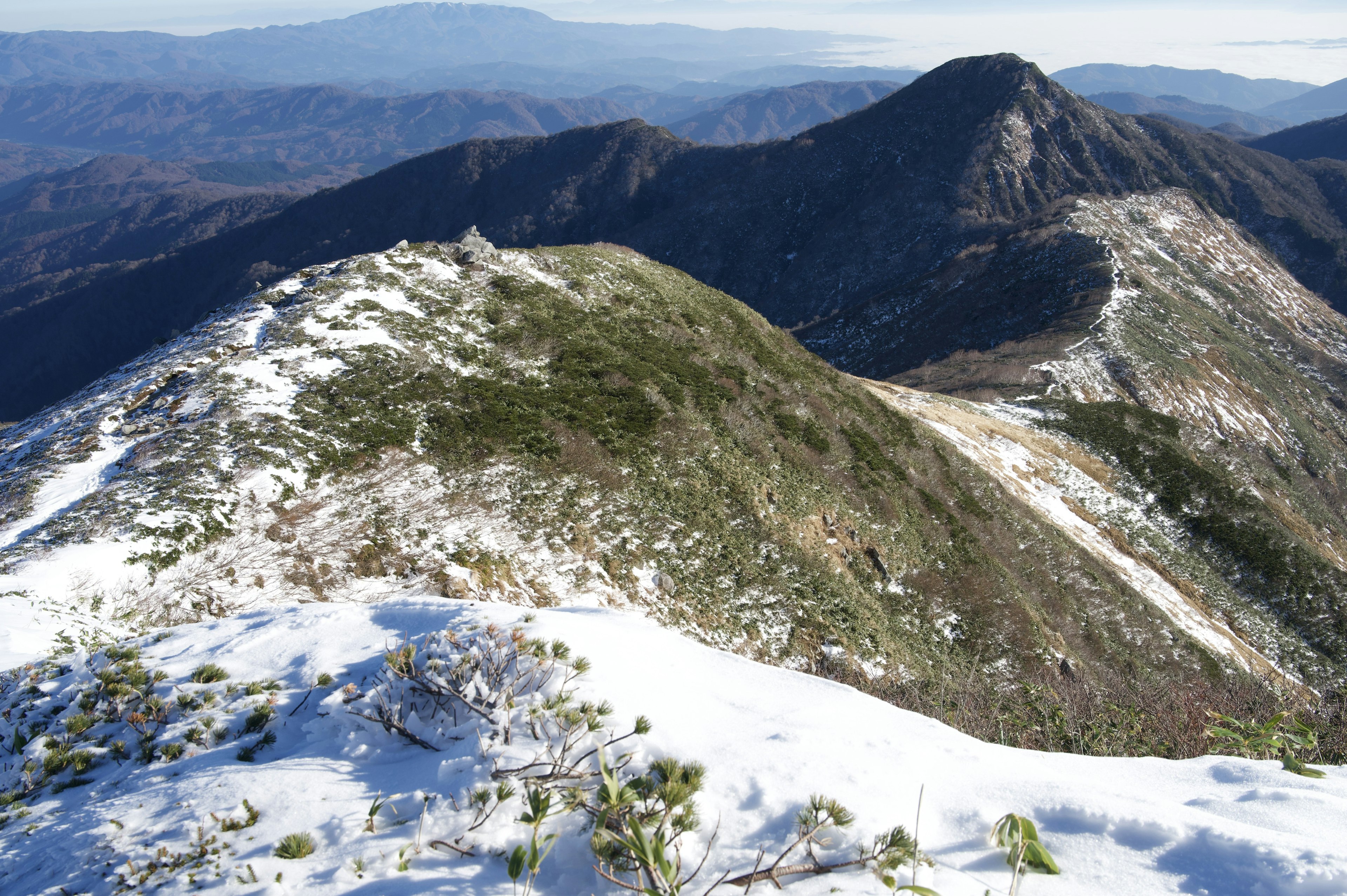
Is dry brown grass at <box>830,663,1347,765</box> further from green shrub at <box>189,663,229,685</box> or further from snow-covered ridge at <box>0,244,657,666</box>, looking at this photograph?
green shrub at <box>189,663,229,685</box>

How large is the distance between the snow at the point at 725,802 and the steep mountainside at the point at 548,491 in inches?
268

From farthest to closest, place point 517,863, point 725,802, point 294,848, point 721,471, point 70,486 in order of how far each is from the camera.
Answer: point 721,471, point 70,486, point 725,802, point 294,848, point 517,863

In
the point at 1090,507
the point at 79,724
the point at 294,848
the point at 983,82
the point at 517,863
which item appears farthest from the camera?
the point at 983,82

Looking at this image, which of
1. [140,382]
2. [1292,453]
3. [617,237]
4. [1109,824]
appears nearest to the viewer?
[1109,824]

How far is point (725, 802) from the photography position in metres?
5.56

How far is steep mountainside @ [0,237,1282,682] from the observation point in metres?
14.0

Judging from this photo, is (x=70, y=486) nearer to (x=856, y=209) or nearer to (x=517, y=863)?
(x=517, y=863)

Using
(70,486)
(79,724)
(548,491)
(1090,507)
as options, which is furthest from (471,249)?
(1090,507)

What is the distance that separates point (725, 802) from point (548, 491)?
13.3 metres

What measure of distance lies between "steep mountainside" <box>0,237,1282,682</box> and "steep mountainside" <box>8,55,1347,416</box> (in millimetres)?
71632

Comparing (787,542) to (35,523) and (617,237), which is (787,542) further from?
(617,237)

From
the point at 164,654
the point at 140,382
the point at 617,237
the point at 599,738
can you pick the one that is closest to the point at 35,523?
the point at 140,382

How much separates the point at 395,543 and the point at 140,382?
34.3 feet

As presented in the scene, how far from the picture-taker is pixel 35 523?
13086mm
